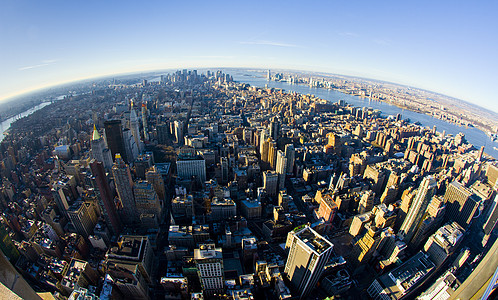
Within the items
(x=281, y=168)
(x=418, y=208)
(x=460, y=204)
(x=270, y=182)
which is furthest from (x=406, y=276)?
(x=281, y=168)

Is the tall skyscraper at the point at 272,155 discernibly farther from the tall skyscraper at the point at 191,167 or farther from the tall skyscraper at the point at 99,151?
the tall skyscraper at the point at 99,151

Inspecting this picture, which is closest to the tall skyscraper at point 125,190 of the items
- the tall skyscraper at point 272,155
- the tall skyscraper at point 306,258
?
the tall skyscraper at point 306,258

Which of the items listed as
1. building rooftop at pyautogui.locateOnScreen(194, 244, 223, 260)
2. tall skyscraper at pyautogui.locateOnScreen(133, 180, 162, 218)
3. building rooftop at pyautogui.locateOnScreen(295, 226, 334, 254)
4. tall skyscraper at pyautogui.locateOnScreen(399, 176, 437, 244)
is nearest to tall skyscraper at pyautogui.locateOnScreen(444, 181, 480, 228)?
tall skyscraper at pyautogui.locateOnScreen(399, 176, 437, 244)

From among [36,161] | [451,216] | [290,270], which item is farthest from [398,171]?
[36,161]

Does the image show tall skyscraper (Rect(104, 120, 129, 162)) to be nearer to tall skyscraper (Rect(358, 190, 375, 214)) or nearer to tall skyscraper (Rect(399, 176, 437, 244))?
tall skyscraper (Rect(358, 190, 375, 214))

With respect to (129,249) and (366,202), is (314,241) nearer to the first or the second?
(366,202)
